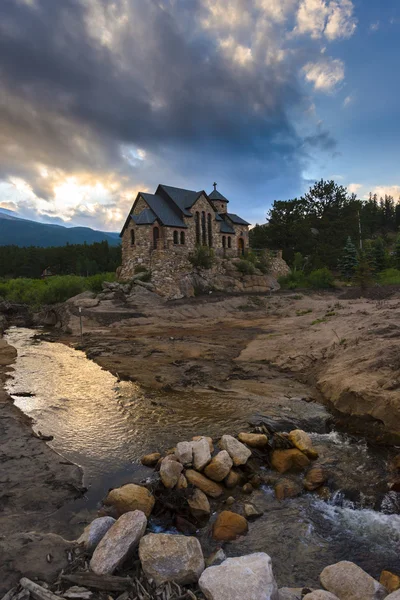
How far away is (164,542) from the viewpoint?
531 centimetres

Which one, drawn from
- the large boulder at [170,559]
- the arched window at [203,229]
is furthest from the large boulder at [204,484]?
the arched window at [203,229]

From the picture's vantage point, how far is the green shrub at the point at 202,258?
144 ft

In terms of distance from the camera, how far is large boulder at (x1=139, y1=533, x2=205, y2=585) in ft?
16.1

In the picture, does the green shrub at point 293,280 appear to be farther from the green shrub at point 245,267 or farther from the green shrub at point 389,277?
the green shrub at point 389,277

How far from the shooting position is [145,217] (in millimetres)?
42656

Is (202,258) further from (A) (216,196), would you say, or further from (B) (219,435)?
(B) (219,435)

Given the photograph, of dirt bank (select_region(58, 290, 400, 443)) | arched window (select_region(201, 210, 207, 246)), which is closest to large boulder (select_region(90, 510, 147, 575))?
dirt bank (select_region(58, 290, 400, 443))

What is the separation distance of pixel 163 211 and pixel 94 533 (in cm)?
4207

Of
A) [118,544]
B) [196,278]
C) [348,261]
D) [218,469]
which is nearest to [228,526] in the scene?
[218,469]

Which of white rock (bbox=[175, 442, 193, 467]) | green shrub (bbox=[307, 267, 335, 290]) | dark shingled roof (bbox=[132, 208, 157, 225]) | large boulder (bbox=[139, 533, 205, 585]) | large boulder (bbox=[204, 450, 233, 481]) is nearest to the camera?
large boulder (bbox=[139, 533, 205, 585])

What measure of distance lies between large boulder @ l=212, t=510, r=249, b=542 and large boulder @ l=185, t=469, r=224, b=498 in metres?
0.82

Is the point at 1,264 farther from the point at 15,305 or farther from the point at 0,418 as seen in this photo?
the point at 0,418

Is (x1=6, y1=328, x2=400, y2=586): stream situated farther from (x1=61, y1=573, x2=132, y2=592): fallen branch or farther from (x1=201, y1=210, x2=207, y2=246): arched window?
(x1=201, y1=210, x2=207, y2=246): arched window

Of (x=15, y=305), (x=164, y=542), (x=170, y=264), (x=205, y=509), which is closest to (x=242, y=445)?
(x=205, y=509)
